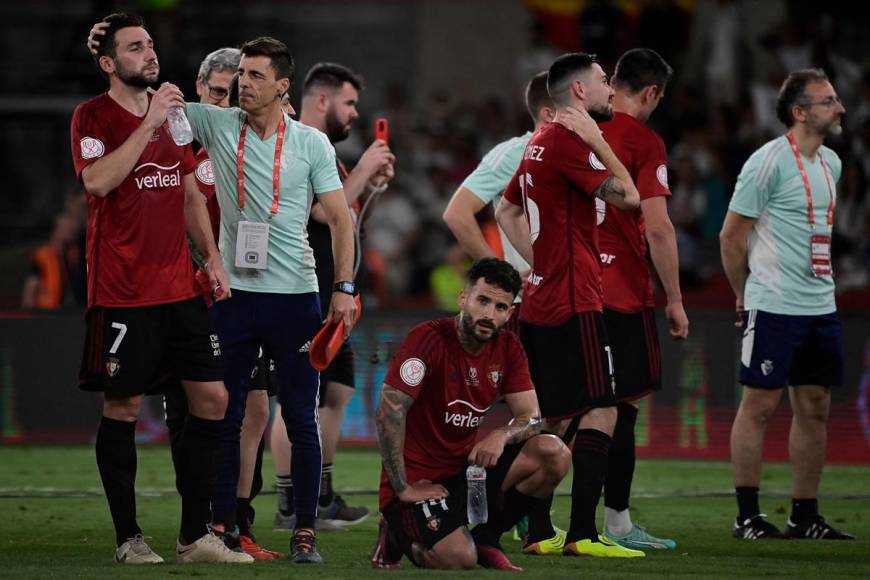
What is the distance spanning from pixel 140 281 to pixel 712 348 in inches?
292

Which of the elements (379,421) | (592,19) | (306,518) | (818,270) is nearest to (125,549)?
(306,518)

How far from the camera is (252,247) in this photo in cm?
689

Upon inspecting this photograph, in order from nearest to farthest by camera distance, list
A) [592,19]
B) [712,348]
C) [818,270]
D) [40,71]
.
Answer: [818,270], [712,348], [592,19], [40,71]

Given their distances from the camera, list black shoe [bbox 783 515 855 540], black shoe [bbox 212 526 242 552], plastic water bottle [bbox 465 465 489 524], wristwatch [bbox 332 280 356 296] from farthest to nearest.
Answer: black shoe [bbox 783 515 855 540], black shoe [bbox 212 526 242 552], wristwatch [bbox 332 280 356 296], plastic water bottle [bbox 465 465 489 524]

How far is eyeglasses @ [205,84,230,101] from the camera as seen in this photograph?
307 inches

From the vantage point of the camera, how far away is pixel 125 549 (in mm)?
6719

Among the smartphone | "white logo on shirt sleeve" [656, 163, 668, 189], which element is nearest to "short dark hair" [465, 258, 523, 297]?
"white logo on shirt sleeve" [656, 163, 668, 189]

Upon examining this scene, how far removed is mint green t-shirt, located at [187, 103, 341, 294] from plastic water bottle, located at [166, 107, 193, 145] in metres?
0.18

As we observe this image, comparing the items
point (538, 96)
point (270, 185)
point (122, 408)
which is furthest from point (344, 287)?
point (538, 96)

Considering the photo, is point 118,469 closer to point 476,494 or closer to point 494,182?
point 476,494

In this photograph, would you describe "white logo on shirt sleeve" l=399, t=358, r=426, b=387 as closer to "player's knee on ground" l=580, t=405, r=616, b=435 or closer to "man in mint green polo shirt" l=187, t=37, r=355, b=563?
"man in mint green polo shirt" l=187, t=37, r=355, b=563

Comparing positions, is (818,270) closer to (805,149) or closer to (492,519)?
(805,149)

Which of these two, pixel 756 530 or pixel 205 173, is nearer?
pixel 205 173

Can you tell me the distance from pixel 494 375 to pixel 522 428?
26cm
